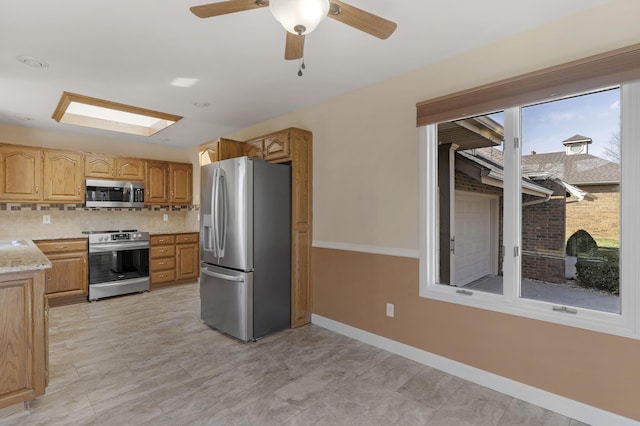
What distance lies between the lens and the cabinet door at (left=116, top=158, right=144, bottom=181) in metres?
5.10

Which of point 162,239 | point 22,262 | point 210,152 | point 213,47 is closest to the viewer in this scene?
point 22,262

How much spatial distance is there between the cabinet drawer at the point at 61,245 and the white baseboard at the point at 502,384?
3.96 meters

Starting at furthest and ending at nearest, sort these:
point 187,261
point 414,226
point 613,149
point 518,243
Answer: point 187,261 < point 414,226 < point 518,243 < point 613,149

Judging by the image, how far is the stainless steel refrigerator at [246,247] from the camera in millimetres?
3215

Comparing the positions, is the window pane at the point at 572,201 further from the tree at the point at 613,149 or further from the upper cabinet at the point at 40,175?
the upper cabinet at the point at 40,175

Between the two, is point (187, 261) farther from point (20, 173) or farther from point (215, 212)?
point (215, 212)

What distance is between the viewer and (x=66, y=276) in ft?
14.4

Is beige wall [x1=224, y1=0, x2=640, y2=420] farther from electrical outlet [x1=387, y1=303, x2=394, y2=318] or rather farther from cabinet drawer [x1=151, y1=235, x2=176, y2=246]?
cabinet drawer [x1=151, y1=235, x2=176, y2=246]

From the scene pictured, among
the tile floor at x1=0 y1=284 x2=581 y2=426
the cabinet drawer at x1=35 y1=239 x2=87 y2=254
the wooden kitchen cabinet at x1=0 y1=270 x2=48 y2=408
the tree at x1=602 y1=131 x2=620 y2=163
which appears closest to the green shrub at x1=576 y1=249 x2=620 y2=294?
the tree at x1=602 y1=131 x2=620 y2=163

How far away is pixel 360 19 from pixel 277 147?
2.23 meters

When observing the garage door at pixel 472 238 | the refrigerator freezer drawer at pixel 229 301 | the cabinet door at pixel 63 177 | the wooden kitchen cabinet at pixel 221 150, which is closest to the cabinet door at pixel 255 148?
the wooden kitchen cabinet at pixel 221 150

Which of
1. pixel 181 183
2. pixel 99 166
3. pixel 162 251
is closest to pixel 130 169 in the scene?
pixel 99 166

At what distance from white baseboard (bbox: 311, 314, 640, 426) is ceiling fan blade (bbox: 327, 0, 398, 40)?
2.44 meters

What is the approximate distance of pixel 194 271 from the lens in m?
5.76
